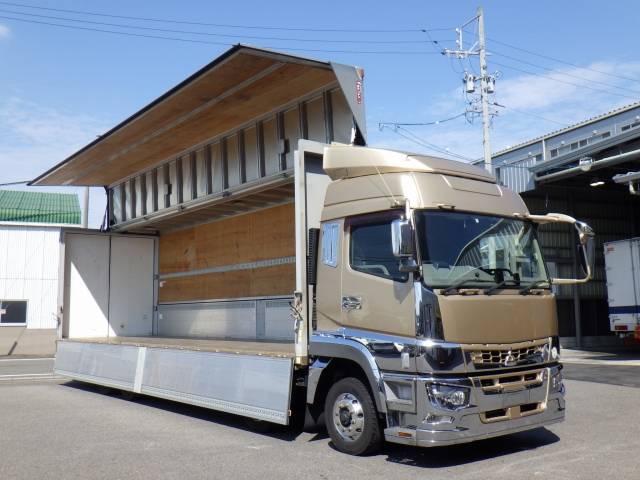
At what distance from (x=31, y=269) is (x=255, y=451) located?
25.4m

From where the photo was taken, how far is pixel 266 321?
11.1 meters

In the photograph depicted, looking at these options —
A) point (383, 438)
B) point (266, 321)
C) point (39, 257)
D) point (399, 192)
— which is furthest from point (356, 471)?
point (39, 257)

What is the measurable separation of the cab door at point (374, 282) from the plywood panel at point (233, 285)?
3766 mm

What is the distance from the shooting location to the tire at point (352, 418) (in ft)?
21.3

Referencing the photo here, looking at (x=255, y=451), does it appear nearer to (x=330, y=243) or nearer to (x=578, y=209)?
(x=330, y=243)

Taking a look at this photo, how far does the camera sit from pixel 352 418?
668cm

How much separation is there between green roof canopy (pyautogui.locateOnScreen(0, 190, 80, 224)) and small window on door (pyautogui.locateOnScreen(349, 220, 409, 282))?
108 ft

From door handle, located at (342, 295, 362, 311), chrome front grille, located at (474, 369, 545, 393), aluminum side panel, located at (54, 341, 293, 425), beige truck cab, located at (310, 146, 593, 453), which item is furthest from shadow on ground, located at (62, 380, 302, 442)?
chrome front grille, located at (474, 369, 545, 393)

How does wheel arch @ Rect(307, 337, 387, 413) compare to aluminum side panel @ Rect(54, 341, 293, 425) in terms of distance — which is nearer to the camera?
wheel arch @ Rect(307, 337, 387, 413)

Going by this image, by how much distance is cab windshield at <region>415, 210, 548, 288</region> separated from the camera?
6.29m

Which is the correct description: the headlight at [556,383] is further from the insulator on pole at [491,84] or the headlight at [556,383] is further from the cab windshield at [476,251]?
the insulator on pole at [491,84]

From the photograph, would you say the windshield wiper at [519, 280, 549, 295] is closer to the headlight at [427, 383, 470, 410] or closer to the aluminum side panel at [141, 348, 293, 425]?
the headlight at [427, 383, 470, 410]

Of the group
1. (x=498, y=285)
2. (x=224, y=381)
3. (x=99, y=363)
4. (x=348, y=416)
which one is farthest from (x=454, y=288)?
(x=99, y=363)

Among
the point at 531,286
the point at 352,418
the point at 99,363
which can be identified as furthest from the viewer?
the point at 99,363
